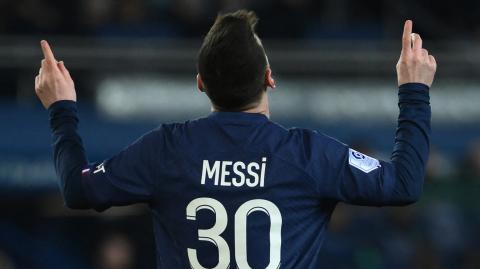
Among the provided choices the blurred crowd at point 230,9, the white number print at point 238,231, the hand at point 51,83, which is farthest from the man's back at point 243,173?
the blurred crowd at point 230,9

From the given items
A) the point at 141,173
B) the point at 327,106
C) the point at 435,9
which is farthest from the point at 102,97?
the point at 141,173

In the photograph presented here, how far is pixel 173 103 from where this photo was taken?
10891 mm

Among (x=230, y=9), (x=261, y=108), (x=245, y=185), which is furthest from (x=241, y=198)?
(x=230, y=9)

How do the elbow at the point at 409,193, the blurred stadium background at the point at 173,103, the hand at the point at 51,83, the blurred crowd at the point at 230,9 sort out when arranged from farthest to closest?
the blurred crowd at the point at 230,9
the blurred stadium background at the point at 173,103
the hand at the point at 51,83
the elbow at the point at 409,193

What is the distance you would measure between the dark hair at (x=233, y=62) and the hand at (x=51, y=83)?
48 centimetres

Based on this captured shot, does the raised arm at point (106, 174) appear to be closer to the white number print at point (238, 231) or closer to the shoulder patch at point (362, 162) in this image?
the white number print at point (238, 231)

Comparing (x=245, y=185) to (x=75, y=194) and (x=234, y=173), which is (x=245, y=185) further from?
(x=75, y=194)

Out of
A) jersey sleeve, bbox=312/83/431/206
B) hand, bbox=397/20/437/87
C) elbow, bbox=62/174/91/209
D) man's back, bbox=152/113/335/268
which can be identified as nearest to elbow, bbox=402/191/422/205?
jersey sleeve, bbox=312/83/431/206

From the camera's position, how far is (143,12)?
1148 cm

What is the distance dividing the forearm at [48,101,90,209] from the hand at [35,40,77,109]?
0.08 feet

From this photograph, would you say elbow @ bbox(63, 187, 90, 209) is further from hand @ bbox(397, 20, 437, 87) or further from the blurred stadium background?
the blurred stadium background

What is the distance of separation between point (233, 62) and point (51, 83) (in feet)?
2.09

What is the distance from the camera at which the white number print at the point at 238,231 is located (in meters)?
3.25

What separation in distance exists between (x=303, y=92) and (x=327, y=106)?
0.34 metres
